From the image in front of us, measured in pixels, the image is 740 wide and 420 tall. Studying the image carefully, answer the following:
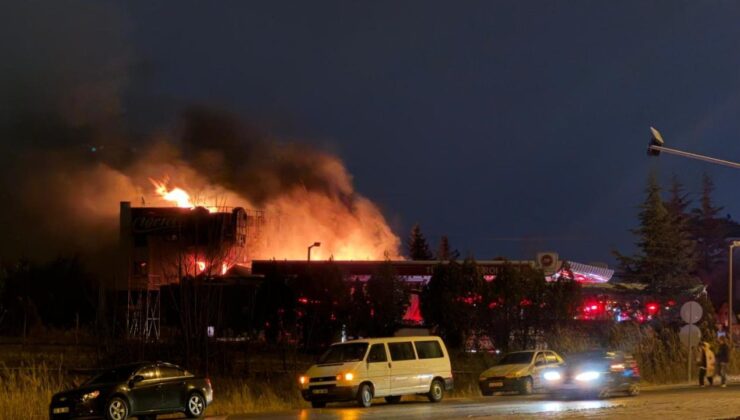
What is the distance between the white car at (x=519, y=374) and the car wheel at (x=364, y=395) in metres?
6.61

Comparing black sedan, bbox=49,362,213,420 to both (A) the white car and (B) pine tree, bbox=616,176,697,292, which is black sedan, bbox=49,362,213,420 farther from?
(B) pine tree, bbox=616,176,697,292

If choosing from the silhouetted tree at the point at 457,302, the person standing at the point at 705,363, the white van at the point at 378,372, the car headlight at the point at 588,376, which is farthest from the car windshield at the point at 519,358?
the silhouetted tree at the point at 457,302

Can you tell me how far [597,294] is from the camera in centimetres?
6144

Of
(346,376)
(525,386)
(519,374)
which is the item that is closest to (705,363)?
(525,386)

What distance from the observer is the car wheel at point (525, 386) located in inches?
1195

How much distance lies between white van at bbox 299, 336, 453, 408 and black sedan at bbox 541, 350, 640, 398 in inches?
137

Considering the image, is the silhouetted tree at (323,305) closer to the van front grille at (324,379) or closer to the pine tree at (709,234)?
the van front grille at (324,379)

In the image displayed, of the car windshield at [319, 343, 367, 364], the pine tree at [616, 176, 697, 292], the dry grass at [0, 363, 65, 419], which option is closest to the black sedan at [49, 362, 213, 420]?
the dry grass at [0, 363, 65, 419]

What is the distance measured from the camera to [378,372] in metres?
25.4

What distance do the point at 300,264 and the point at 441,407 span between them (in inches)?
1440

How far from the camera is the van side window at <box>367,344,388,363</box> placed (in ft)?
83.4

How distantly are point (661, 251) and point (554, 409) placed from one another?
3855cm

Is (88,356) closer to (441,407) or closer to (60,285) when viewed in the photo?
(441,407)

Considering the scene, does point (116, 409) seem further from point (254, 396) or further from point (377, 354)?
point (377, 354)
